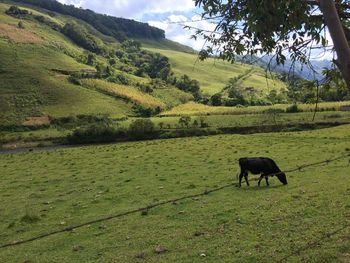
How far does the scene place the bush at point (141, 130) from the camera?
85500 mm

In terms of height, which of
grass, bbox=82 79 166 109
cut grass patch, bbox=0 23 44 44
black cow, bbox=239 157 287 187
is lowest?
grass, bbox=82 79 166 109

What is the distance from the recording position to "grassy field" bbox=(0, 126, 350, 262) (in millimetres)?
12320

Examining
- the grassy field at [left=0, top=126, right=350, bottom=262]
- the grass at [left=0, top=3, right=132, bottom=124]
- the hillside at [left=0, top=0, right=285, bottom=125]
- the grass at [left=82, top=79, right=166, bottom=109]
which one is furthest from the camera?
the grass at [left=82, top=79, right=166, bottom=109]

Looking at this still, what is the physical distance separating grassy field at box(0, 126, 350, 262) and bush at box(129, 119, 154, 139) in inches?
1986

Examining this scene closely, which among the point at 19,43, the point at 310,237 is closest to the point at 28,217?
the point at 310,237

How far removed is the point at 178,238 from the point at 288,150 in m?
28.3

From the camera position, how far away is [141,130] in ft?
284

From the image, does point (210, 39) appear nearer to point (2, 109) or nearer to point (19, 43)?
point (2, 109)

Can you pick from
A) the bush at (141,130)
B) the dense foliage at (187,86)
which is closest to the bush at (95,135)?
the bush at (141,130)

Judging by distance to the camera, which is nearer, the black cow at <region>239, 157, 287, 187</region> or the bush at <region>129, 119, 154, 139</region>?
the black cow at <region>239, 157, 287, 187</region>

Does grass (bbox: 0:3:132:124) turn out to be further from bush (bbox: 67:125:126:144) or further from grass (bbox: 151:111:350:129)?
grass (bbox: 151:111:350:129)

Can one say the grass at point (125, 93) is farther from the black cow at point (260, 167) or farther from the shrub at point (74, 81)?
the black cow at point (260, 167)

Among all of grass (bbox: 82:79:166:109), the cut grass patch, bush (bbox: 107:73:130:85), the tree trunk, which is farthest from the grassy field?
the cut grass patch

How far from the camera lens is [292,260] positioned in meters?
10.8
